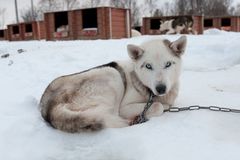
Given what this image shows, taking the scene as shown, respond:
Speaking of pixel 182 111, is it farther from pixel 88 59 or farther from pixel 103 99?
pixel 88 59

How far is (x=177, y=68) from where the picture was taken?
352cm

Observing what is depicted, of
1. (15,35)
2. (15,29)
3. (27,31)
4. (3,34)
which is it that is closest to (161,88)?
(27,31)

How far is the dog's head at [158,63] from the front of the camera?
3.28 m

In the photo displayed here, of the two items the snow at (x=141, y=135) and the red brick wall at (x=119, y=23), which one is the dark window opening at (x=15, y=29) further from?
the snow at (x=141, y=135)

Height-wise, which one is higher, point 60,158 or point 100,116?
point 100,116

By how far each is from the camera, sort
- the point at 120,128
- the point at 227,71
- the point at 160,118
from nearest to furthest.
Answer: the point at 120,128 → the point at 160,118 → the point at 227,71

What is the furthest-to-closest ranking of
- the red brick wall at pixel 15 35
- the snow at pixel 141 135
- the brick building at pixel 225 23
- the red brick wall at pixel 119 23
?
the brick building at pixel 225 23, the red brick wall at pixel 15 35, the red brick wall at pixel 119 23, the snow at pixel 141 135

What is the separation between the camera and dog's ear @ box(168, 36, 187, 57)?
3.52 metres

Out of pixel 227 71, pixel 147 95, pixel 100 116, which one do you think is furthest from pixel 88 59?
pixel 100 116

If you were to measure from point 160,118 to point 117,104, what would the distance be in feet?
1.40

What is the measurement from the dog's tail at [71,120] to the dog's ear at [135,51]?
801 mm

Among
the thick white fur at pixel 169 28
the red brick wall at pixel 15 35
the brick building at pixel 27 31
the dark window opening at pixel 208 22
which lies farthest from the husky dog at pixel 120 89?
the dark window opening at pixel 208 22

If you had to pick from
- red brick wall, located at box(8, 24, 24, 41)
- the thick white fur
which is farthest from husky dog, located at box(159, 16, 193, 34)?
red brick wall, located at box(8, 24, 24, 41)

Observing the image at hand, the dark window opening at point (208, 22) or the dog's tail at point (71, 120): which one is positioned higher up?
the dark window opening at point (208, 22)
